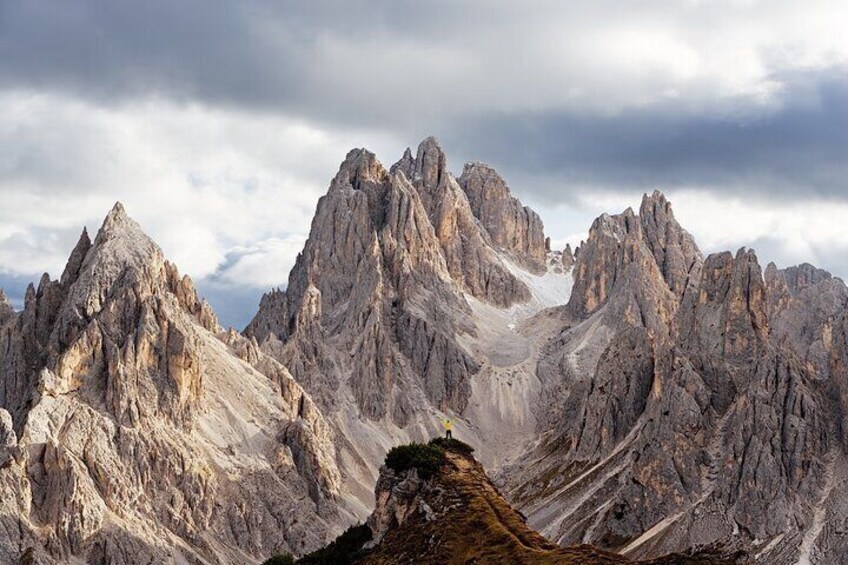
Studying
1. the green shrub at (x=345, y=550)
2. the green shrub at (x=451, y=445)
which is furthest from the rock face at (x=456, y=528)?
the green shrub at (x=345, y=550)

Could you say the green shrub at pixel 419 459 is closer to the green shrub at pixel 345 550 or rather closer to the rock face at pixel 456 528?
the rock face at pixel 456 528

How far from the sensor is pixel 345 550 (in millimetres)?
85188

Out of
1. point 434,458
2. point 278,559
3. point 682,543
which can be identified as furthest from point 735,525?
point 434,458

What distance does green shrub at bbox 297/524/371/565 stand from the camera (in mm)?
83444

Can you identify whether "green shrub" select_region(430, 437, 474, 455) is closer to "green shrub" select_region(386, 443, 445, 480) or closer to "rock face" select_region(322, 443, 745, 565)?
"rock face" select_region(322, 443, 745, 565)

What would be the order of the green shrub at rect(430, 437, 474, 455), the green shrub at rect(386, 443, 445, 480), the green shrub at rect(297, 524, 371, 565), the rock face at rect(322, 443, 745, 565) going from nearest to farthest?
the rock face at rect(322, 443, 745, 565)
the green shrub at rect(386, 443, 445, 480)
the green shrub at rect(297, 524, 371, 565)
the green shrub at rect(430, 437, 474, 455)

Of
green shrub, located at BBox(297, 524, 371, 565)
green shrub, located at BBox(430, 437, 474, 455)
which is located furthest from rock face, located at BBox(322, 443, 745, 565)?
green shrub, located at BBox(297, 524, 371, 565)

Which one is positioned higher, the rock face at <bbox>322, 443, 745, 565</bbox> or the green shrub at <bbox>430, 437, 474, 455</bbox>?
the green shrub at <bbox>430, 437, 474, 455</bbox>

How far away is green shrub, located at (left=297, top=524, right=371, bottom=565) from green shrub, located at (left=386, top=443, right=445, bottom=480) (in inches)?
216

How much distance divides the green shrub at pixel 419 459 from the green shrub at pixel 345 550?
5.50 m

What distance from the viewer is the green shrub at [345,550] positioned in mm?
83444

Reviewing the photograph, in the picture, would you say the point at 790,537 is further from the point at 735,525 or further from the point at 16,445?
the point at 16,445

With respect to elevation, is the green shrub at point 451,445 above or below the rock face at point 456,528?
above

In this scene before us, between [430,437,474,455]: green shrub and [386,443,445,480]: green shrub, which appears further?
[430,437,474,455]: green shrub
